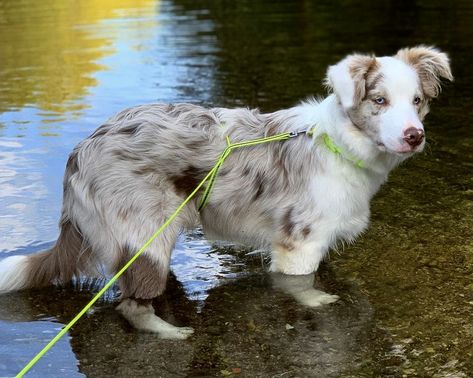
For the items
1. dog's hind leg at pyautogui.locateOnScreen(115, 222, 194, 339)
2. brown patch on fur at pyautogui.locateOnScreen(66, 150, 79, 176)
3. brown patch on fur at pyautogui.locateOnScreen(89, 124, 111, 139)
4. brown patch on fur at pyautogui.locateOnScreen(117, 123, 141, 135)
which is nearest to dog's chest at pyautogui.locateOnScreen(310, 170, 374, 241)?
dog's hind leg at pyautogui.locateOnScreen(115, 222, 194, 339)

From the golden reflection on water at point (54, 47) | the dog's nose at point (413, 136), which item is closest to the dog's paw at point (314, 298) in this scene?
the dog's nose at point (413, 136)

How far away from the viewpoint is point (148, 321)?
4844 millimetres

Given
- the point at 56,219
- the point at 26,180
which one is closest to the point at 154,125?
the point at 56,219

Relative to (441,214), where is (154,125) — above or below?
above

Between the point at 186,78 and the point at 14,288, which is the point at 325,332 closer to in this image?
the point at 14,288

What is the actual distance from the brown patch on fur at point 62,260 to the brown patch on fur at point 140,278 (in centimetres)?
34

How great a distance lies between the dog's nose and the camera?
452 cm

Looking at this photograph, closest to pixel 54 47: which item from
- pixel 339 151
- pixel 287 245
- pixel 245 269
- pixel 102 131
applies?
pixel 245 269

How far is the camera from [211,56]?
15469 mm

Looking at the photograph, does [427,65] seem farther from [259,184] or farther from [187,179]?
[187,179]

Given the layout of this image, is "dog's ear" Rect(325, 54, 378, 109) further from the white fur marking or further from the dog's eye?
the white fur marking

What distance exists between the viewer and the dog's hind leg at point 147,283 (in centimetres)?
483

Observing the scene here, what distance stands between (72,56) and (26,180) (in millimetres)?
8721

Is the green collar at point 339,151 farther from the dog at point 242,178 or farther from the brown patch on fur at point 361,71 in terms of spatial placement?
the brown patch on fur at point 361,71
